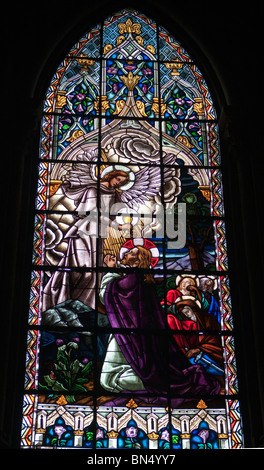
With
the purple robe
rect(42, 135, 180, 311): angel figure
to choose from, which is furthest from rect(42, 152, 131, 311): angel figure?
the purple robe

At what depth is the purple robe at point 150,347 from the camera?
827 cm

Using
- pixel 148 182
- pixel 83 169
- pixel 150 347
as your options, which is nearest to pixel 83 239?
pixel 83 169

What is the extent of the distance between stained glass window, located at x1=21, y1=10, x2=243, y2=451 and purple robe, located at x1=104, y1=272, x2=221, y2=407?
12mm

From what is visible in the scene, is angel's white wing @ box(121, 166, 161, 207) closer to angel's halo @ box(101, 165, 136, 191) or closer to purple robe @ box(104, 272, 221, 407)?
angel's halo @ box(101, 165, 136, 191)

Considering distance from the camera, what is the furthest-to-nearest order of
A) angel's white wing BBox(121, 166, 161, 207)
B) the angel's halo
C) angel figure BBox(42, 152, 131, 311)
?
the angel's halo → angel's white wing BBox(121, 166, 161, 207) → angel figure BBox(42, 152, 131, 311)

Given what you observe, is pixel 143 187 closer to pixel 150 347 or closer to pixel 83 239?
pixel 83 239

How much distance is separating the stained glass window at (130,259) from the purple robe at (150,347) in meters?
0.01

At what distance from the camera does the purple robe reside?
827 centimetres

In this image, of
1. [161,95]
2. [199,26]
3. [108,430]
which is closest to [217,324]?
[108,430]

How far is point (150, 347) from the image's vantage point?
27.8 ft

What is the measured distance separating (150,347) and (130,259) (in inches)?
37.7

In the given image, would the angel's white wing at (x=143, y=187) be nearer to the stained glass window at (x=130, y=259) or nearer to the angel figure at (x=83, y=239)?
the stained glass window at (x=130, y=259)

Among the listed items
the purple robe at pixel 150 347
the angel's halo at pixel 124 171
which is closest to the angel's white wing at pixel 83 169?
the angel's halo at pixel 124 171
